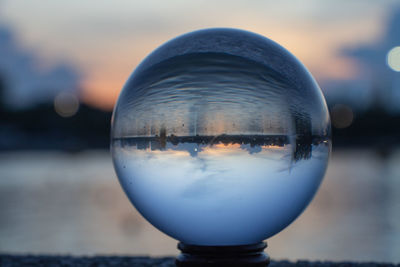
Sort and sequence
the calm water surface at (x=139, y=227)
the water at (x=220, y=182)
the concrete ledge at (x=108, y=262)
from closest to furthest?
the water at (x=220, y=182), the concrete ledge at (x=108, y=262), the calm water surface at (x=139, y=227)

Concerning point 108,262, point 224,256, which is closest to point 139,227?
point 108,262


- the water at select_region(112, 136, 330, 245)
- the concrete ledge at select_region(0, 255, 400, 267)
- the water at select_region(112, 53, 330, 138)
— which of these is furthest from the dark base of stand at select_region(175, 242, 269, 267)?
the concrete ledge at select_region(0, 255, 400, 267)

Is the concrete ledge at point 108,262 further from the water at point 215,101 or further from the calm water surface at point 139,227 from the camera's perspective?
the calm water surface at point 139,227

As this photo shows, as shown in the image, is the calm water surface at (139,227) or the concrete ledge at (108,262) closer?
the concrete ledge at (108,262)

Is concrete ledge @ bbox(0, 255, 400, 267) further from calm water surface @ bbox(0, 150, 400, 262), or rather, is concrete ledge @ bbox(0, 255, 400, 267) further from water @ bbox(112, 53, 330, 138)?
calm water surface @ bbox(0, 150, 400, 262)

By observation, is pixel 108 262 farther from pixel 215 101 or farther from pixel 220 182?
pixel 215 101

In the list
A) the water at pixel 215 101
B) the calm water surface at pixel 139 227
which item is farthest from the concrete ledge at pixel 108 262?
the calm water surface at pixel 139 227
